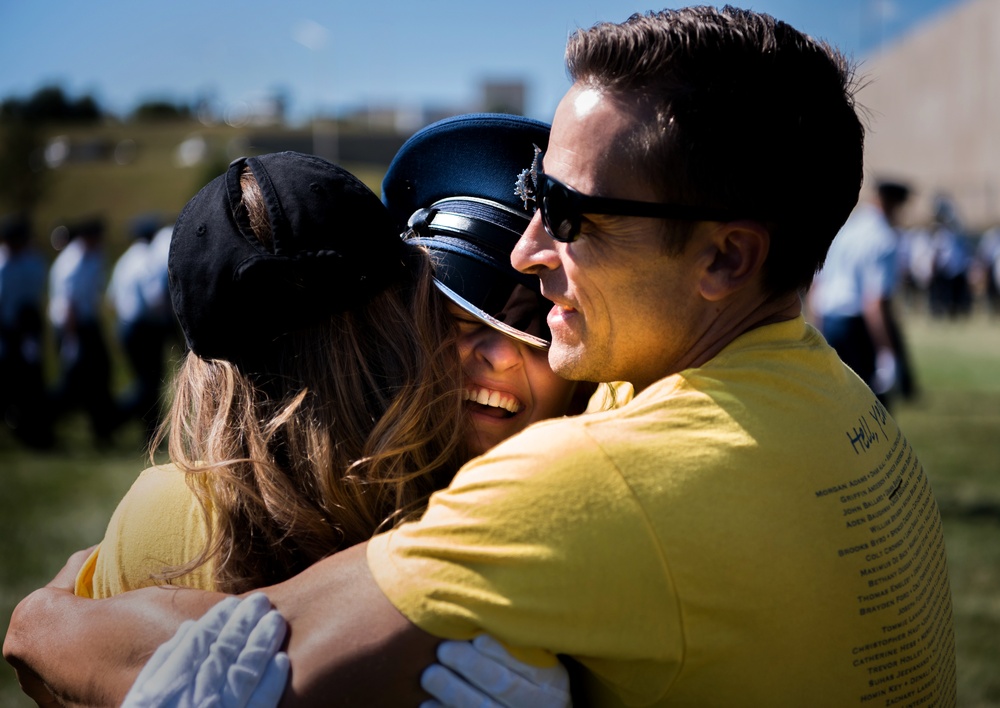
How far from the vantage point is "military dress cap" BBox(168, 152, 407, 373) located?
1.88 metres

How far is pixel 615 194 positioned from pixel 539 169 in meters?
0.29

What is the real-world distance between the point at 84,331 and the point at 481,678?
10824 millimetres

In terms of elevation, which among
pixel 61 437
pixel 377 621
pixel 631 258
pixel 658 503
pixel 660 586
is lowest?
pixel 61 437

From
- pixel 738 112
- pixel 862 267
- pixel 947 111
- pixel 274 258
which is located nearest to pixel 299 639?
pixel 274 258

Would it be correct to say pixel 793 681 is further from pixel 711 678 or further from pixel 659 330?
pixel 659 330

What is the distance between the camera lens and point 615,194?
1815 mm

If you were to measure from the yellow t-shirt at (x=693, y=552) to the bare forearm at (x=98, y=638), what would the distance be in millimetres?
441

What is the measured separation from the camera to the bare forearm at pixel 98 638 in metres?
1.68

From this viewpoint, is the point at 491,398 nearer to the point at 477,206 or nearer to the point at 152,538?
the point at 477,206

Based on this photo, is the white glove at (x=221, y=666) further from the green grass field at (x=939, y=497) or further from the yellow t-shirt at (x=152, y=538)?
the green grass field at (x=939, y=497)

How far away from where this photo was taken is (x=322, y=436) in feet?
6.48

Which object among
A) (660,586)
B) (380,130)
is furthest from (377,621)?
(380,130)

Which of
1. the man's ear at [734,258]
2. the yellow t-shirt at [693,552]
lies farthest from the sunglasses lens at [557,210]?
the yellow t-shirt at [693,552]

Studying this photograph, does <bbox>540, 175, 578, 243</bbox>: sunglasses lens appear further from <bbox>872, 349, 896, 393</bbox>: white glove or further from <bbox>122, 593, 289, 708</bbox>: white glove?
<bbox>872, 349, 896, 393</bbox>: white glove
